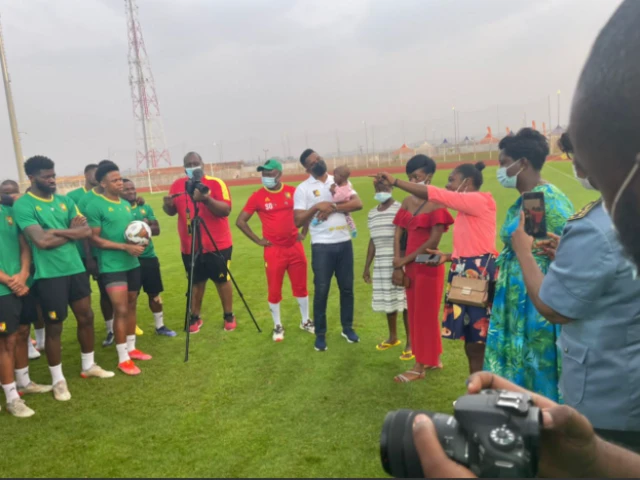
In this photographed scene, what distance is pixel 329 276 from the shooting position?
538 cm

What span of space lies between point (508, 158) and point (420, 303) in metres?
1.63

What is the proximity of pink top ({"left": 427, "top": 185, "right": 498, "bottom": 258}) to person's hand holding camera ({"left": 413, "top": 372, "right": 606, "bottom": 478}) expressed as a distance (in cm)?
238

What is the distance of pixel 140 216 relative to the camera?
611cm

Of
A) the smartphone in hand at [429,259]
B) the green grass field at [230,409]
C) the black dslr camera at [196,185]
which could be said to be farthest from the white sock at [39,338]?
the smartphone in hand at [429,259]

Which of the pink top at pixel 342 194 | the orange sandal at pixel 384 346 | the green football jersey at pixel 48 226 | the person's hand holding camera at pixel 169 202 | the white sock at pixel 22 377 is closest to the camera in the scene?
the green football jersey at pixel 48 226

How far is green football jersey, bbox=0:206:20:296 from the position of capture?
13.2 ft

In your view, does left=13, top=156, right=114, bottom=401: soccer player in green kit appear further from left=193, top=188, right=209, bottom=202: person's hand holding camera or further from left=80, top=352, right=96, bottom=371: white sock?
left=193, top=188, right=209, bottom=202: person's hand holding camera

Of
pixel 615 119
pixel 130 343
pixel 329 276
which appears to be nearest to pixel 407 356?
pixel 329 276

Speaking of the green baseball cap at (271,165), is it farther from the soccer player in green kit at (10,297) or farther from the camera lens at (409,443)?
the camera lens at (409,443)

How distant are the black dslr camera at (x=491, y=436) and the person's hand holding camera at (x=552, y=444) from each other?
3 centimetres

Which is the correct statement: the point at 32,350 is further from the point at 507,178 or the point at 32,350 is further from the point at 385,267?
the point at 507,178

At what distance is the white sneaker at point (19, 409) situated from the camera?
3967mm

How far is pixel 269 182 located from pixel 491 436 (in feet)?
16.2

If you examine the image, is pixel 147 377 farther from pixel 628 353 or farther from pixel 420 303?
pixel 628 353
